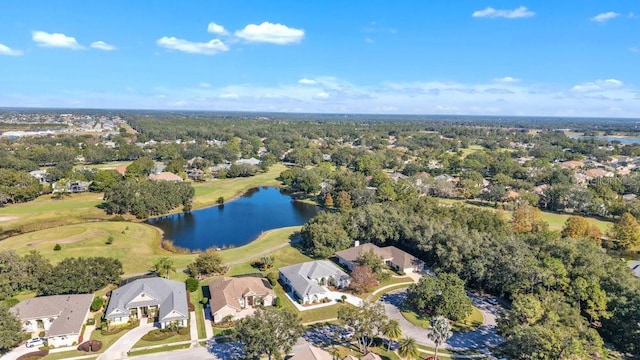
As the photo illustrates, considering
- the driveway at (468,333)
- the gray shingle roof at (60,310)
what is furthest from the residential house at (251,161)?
the driveway at (468,333)

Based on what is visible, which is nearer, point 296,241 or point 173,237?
point 296,241

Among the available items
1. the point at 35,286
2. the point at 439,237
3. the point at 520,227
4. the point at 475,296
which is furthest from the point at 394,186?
the point at 35,286

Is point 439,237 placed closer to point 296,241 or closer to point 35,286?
point 296,241

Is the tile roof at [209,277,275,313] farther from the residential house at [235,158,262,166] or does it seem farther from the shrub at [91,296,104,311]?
the residential house at [235,158,262,166]

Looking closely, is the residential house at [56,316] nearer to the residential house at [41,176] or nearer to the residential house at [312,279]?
the residential house at [312,279]

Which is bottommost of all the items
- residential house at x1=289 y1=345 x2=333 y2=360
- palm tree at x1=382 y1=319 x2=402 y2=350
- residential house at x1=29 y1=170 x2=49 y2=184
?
residential house at x1=289 y1=345 x2=333 y2=360

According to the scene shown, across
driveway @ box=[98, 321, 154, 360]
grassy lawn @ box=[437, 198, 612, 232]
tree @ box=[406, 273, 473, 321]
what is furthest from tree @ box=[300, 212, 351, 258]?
grassy lawn @ box=[437, 198, 612, 232]
